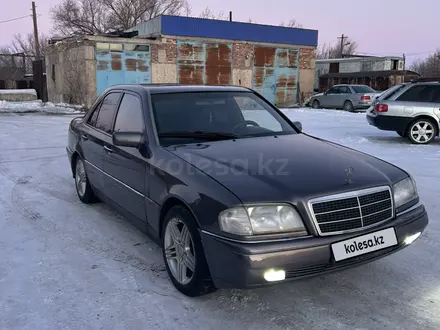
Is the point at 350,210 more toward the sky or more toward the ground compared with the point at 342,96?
more toward the ground

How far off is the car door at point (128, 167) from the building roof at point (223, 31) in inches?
709

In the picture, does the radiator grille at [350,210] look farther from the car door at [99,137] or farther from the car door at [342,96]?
the car door at [342,96]

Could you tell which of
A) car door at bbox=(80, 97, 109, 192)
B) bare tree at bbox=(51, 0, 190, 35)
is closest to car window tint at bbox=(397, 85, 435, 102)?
car door at bbox=(80, 97, 109, 192)

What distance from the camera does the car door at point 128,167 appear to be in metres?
3.52

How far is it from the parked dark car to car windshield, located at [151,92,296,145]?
1 cm

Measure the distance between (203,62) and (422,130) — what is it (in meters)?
14.6

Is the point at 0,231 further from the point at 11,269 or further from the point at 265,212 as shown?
the point at 265,212

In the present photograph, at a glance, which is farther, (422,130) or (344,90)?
(344,90)

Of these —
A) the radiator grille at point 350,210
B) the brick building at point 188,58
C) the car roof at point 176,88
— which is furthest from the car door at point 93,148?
the brick building at point 188,58

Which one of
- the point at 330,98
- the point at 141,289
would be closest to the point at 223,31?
the point at 330,98

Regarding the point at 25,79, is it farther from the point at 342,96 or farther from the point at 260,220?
the point at 260,220

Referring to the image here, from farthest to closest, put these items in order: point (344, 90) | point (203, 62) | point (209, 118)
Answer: point (203, 62) < point (344, 90) < point (209, 118)

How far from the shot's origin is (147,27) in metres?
22.6

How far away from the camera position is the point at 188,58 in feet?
71.8
